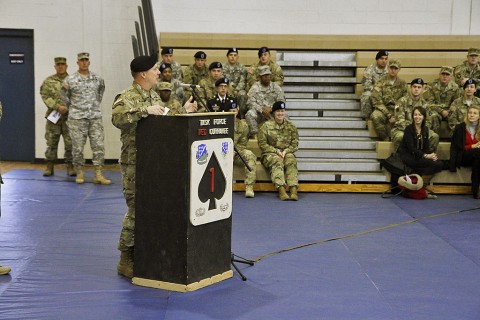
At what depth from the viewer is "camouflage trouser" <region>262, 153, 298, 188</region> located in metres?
10.1

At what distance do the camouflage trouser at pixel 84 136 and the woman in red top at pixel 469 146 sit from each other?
17.2 feet

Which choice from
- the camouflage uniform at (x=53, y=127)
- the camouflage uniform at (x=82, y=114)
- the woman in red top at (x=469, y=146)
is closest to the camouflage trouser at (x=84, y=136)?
the camouflage uniform at (x=82, y=114)

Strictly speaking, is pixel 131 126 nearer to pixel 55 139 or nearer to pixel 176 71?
pixel 55 139

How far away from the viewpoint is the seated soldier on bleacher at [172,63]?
11.9 metres

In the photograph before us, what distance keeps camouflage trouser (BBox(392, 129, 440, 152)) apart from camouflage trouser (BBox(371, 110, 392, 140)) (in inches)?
22.6

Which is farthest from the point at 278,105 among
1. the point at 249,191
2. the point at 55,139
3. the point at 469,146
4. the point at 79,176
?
the point at 55,139

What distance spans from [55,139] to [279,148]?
3.66 meters

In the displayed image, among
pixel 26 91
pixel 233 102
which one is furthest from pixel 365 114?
pixel 26 91

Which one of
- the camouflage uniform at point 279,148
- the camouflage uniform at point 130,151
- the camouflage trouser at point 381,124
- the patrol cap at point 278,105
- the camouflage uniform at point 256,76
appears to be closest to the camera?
the camouflage uniform at point 130,151

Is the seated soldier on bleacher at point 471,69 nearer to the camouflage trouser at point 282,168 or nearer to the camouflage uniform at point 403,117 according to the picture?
the camouflage uniform at point 403,117

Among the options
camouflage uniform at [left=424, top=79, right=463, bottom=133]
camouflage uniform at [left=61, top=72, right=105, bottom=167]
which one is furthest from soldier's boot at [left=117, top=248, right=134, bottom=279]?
camouflage uniform at [left=424, top=79, right=463, bottom=133]

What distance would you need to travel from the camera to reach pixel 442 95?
11.8 m

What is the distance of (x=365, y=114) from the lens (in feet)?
40.1

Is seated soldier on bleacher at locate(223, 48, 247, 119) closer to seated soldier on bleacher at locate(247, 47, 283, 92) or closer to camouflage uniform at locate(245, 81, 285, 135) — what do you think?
seated soldier on bleacher at locate(247, 47, 283, 92)
